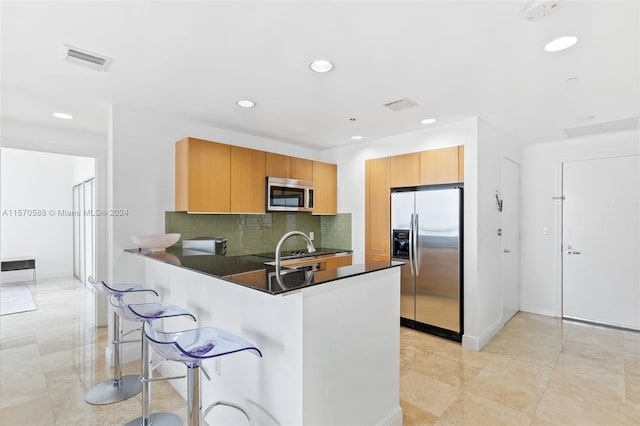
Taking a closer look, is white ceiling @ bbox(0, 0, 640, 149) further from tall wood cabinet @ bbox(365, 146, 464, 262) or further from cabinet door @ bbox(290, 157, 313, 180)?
cabinet door @ bbox(290, 157, 313, 180)

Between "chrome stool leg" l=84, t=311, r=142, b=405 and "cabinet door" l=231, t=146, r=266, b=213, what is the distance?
165cm

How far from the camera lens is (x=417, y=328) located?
388cm

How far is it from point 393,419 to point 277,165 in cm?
303

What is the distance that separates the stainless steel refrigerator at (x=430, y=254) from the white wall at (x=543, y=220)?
6.15 feet

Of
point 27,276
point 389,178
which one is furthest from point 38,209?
point 389,178

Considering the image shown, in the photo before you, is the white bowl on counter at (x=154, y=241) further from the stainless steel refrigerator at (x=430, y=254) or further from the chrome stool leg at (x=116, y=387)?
the stainless steel refrigerator at (x=430, y=254)

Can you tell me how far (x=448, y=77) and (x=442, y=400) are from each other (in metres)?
2.46

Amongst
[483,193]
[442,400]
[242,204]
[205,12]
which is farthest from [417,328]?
[205,12]

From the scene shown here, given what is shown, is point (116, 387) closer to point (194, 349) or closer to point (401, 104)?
point (194, 349)

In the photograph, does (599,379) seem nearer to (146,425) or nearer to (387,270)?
(387,270)

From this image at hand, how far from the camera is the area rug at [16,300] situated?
182 inches

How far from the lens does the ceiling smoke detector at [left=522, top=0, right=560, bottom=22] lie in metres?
1.54

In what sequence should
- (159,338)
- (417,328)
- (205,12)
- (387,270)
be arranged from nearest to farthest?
(159,338), (205,12), (387,270), (417,328)

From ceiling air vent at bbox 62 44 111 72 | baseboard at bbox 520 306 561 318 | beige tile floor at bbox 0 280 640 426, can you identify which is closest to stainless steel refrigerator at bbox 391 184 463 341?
beige tile floor at bbox 0 280 640 426
